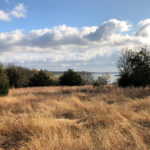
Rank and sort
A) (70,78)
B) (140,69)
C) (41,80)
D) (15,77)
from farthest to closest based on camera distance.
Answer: (41,80), (15,77), (70,78), (140,69)

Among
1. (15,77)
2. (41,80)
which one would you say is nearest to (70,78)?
(41,80)

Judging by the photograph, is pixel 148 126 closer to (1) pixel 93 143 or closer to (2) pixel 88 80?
(1) pixel 93 143

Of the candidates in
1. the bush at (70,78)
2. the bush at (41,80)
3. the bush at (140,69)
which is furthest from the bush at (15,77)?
the bush at (140,69)

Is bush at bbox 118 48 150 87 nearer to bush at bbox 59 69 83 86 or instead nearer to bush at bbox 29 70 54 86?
bush at bbox 59 69 83 86

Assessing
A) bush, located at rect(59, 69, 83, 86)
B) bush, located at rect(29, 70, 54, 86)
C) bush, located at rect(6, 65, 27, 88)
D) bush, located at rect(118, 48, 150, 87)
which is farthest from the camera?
bush, located at rect(29, 70, 54, 86)

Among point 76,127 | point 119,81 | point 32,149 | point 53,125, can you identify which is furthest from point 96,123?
point 119,81

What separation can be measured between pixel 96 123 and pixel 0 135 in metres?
2.55

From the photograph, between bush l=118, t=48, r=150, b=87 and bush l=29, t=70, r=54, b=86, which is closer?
bush l=118, t=48, r=150, b=87

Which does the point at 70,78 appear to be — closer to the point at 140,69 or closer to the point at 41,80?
the point at 41,80

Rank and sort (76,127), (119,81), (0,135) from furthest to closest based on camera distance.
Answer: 1. (119,81)
2. (76,127)
3. (0,135)

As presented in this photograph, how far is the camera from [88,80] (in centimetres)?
4397

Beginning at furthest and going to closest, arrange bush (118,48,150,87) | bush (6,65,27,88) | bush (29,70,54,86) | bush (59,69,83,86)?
bush (29,70,54,86)
bush (6,65,27,88)
bush (59,69,83,86)
bush (118,48,150,87)

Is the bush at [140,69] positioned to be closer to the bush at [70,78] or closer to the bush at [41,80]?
the bush at [70,78]

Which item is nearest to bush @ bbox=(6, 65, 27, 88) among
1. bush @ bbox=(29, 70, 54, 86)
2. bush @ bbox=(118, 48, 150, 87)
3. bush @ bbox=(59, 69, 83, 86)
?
bush @ bbox=(29, 70, 54, 86)
